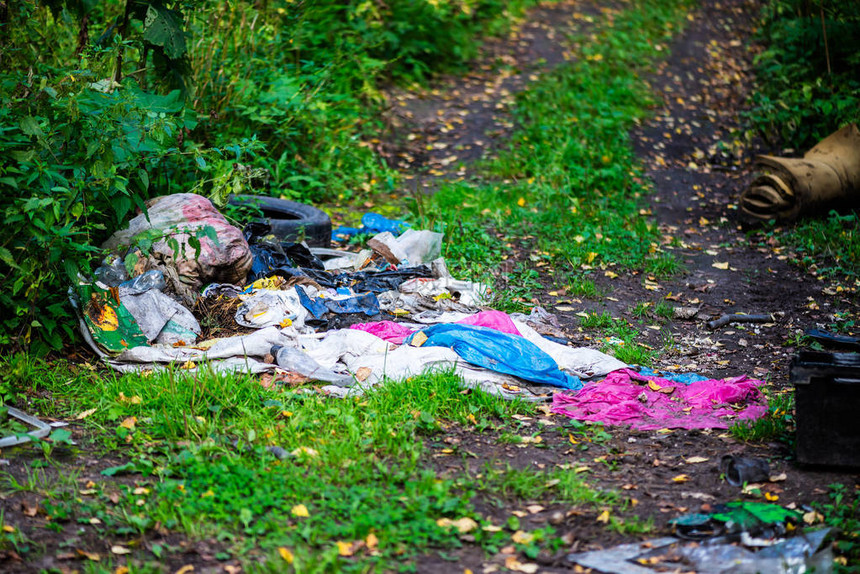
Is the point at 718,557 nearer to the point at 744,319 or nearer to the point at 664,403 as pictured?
the point at 664,403

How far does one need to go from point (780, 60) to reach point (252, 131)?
7.74m

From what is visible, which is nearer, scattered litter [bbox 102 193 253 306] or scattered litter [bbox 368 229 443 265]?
scattered litter [bbox 102 193 253 306]

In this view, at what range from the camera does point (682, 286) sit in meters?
6.18

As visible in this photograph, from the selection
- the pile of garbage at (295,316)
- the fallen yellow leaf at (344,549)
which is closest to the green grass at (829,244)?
the pile of garbage at (295,316)

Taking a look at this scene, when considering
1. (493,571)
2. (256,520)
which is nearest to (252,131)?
(256,520)

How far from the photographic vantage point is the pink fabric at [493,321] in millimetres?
4859

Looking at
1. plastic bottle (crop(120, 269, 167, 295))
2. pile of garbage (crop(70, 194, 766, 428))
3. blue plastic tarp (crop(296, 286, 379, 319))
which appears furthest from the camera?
blue plastic tarp (crop(296, 286, 379, 319))

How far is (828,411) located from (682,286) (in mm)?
2925

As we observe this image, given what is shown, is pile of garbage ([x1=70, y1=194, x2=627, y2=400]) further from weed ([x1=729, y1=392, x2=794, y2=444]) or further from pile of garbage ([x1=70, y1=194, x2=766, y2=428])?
weed ([x1=729, y1=392, x2=794, y2=444])

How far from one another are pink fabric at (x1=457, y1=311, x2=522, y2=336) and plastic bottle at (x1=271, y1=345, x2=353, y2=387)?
996 mm

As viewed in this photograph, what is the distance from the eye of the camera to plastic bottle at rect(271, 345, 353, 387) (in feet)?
13.8

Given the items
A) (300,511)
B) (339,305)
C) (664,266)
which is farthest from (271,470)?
(664,266)

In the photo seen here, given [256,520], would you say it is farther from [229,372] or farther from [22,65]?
[22,65]

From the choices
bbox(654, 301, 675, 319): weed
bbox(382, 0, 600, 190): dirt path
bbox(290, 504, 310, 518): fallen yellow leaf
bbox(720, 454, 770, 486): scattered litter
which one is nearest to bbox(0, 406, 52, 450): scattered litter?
bbox(290, 504, 310, 518): fallen yellow leaf
